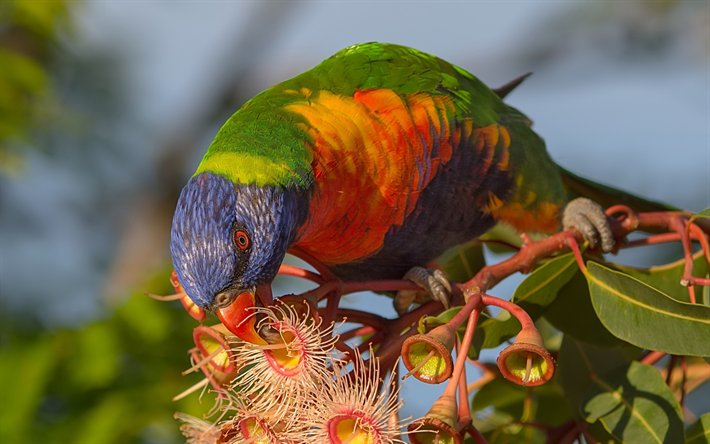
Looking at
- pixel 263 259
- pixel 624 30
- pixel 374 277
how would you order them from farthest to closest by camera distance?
pixel 624 30, pixel 374 277, pixel 263 259

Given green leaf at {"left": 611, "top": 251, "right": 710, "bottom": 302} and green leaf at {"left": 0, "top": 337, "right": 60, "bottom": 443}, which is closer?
green leaf at {"left": 611, "top": 251, "right": 710, "bottom": 302}

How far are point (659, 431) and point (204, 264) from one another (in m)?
0.73

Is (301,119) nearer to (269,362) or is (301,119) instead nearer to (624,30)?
(269,362)

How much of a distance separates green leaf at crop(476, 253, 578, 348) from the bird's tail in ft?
2.10

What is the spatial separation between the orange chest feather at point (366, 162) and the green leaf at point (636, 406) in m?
0.50

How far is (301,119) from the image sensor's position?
1483 mm

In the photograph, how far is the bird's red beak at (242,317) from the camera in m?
1.21

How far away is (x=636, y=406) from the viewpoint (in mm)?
1281

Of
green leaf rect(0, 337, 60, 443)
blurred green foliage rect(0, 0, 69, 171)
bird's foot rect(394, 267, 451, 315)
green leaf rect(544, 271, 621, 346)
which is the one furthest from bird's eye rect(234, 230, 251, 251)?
blurred green foliage rect(0, 0, 69, 171)

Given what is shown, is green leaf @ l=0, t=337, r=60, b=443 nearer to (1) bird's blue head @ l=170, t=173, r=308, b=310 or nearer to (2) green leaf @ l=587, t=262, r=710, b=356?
(1) bird's blue head @ l=170, t=173, r=308, b=310

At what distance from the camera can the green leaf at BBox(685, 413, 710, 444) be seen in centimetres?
128

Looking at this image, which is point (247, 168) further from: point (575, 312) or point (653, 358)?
point (653, 358)

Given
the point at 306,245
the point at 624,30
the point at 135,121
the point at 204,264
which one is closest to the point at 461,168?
the point at 306,245

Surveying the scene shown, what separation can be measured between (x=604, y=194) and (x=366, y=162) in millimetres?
775
